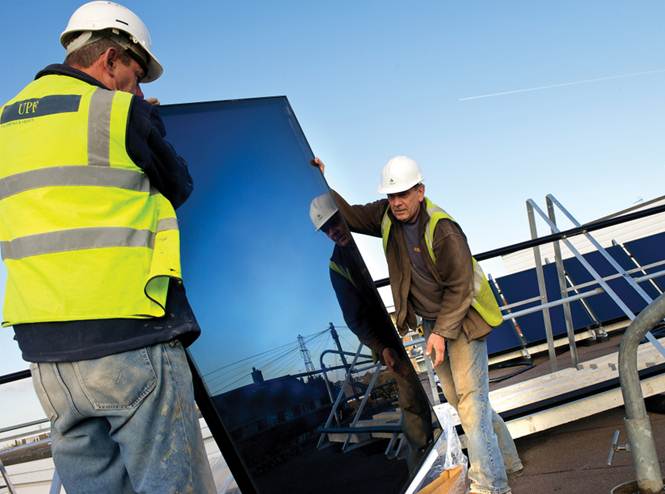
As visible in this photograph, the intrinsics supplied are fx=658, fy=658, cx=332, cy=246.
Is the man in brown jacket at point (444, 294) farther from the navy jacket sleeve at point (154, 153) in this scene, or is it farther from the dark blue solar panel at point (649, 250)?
the dark blue solar panel at point (649, 250)

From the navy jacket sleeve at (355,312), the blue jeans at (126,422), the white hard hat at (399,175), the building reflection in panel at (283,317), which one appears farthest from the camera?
the white hard hat at (399,175)

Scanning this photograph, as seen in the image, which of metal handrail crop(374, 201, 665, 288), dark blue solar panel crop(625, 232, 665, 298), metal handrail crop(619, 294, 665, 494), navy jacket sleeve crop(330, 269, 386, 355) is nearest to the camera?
metal handrail crop(619, 294, 665, 494)

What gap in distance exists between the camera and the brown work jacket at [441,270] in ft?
9.00

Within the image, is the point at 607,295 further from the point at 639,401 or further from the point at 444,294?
the point at 639,401

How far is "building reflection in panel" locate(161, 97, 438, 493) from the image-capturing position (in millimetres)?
1609

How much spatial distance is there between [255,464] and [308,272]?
55 cm

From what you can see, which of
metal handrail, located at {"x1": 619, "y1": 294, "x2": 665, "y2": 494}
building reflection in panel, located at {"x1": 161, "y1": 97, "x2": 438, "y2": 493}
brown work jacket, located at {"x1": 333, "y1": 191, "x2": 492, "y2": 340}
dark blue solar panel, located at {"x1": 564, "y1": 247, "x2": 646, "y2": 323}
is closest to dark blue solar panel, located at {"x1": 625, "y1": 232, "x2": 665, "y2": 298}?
dark blue solar panel, located at {"x1": 564, "y1": 247, "x2": 646, "y2": 323}

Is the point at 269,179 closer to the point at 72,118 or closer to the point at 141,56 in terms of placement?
the point at 141,56

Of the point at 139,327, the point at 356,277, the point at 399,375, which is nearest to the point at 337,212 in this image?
the point at 356,277

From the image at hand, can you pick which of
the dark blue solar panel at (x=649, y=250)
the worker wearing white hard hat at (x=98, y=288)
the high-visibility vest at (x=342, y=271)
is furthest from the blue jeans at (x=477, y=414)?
the dark blue solar panel at (x=649, y=250)

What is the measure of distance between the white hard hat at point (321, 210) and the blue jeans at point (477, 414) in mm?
1040

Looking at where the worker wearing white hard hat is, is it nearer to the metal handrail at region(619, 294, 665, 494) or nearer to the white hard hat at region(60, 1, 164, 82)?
the white hard hat at region(60, 1, 164, 82)

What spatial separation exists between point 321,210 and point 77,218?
0.91 m

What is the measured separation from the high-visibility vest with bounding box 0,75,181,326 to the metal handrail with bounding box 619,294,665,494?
95 cm
